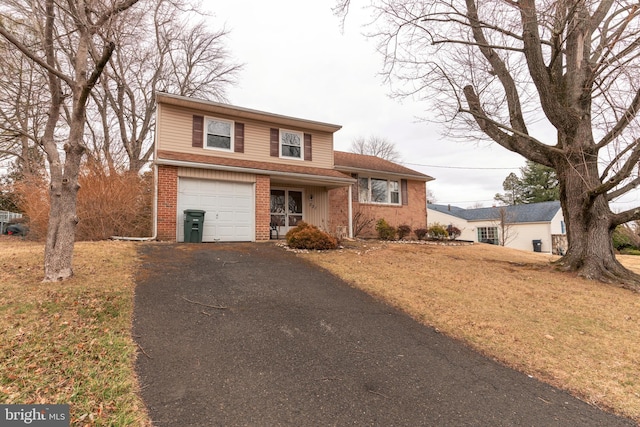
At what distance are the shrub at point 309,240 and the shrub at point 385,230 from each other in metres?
5.07

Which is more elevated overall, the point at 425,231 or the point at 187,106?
the point at 187,106

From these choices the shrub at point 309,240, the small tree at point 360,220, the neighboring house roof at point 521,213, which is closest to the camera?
the shrub at point 309,240

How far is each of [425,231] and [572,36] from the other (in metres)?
8.97

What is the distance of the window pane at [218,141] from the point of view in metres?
11.4

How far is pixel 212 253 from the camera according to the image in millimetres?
8094

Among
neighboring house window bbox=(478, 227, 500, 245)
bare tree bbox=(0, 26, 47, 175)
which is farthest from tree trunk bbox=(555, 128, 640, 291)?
neighboring house window bbox=(478, 227, 500, 245)

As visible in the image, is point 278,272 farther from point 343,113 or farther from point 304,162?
point 343,113

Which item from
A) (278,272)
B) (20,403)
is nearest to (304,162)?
(278,272)

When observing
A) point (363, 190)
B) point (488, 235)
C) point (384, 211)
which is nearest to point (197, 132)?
point (363, 190)

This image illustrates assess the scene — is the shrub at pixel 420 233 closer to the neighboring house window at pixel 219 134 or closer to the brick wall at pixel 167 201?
the neighboring house window at pixel 219 134

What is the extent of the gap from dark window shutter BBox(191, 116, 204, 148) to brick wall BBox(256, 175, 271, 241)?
238cm

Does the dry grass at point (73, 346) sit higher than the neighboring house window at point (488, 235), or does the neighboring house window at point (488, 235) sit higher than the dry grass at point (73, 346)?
the neighboring house window at point (488, 235)

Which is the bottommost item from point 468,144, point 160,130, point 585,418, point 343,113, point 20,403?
point 585,418

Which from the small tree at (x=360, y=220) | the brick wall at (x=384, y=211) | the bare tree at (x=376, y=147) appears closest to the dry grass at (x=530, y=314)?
the brick wall at (x=384, y=211)
